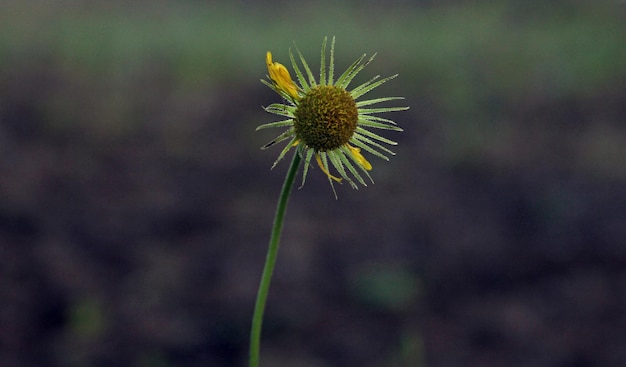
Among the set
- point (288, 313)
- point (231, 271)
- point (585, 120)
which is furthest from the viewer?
point (585, 120)

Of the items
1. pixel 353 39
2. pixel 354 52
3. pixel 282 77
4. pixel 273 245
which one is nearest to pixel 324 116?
pixel 282 77

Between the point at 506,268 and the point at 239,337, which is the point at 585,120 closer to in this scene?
the point at 506,268

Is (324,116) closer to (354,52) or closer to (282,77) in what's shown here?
(282,77)

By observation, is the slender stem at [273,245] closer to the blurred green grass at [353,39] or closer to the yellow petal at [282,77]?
the yellow petal at [282,77]

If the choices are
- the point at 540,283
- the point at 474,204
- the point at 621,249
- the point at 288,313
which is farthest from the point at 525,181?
the point at 288,313

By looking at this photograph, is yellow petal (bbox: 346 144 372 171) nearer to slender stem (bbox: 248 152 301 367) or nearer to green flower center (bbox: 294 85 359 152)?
green flower center (bbox: 294 85 359 152)

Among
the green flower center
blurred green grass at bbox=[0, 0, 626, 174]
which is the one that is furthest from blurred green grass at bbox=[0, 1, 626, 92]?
the green flower center

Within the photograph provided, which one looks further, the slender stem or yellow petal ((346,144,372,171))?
yellow petal ((346,144,372,171))

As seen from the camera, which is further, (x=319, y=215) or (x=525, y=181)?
(x=525, y=181)
